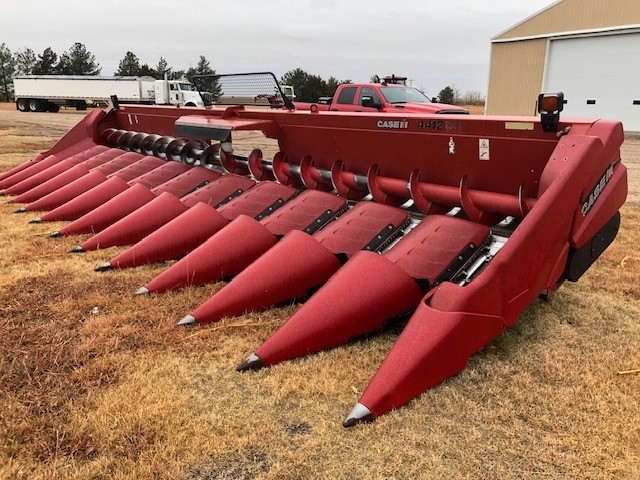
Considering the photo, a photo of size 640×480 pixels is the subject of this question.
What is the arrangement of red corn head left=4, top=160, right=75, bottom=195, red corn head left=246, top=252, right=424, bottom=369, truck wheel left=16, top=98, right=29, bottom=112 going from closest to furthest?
red corn head left=246, top=252, right=424, bottom=369
red corn head left=4, top=160, right=75, bottom=195
truck wheel left=16, top=98, right=29, bottom=112

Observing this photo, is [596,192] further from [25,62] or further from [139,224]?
[25,62]

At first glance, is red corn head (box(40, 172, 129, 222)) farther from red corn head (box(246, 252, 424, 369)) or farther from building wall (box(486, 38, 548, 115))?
building wall (box(486, 38, 548, 115))

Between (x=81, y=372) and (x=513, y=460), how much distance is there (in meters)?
1.85

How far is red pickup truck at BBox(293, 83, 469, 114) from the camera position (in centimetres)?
1012

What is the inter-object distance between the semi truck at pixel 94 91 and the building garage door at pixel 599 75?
56.1ft

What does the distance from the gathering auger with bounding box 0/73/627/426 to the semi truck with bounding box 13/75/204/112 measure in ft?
75.1

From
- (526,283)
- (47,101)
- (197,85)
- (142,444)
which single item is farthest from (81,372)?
(47,101)

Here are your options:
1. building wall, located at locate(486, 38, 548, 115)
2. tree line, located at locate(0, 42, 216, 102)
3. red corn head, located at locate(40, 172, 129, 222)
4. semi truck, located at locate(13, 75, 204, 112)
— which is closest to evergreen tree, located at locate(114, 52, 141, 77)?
tree line, located at locate(0, 42, 216, 102)

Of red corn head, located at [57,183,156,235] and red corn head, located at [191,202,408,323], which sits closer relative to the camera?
red corn head, located at [191,202,408,323]

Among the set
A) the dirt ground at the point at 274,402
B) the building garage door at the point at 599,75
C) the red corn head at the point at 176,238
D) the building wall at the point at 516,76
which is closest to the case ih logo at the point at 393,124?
the red corn head at the point at 176,238

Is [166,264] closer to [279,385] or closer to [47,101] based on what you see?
[279,385]

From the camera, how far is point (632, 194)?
716 cm

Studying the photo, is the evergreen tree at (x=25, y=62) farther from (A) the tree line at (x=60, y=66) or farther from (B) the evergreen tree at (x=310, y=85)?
(B) the evergreen tree at (x=310, y=85)

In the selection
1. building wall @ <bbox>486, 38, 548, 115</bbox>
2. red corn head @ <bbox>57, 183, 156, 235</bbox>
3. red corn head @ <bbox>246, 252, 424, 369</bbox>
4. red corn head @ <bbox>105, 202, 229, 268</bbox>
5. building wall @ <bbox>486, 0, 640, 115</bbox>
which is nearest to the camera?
red corn head @ <bbox>246, 252, 424, 369</bbox>
